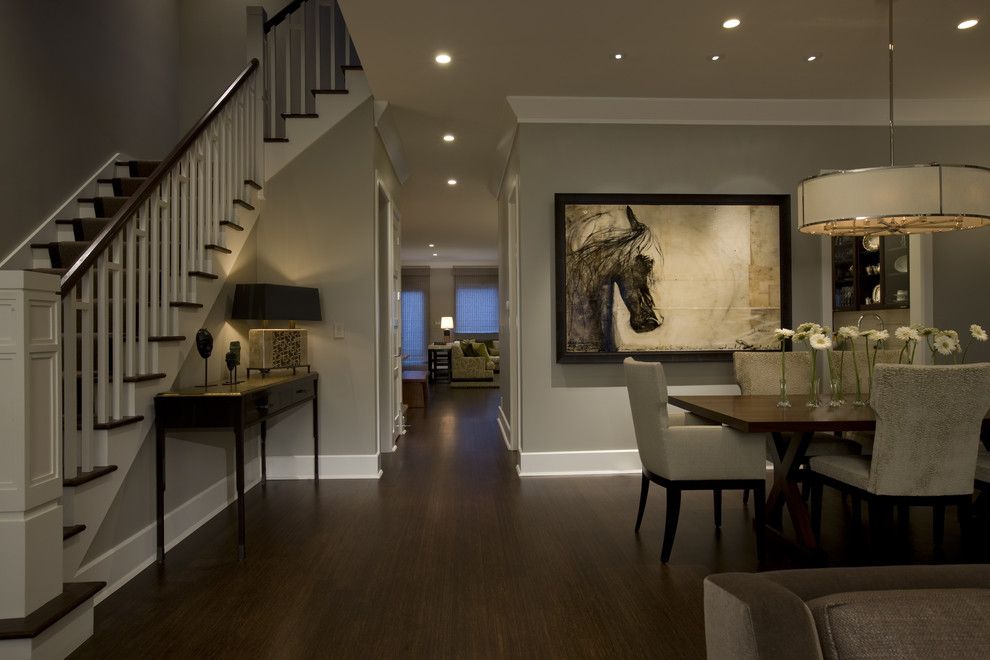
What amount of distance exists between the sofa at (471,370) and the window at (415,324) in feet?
13.4

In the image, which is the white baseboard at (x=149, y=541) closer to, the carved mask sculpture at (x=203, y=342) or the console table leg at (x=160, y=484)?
the console table leg at (x=160, y=484)

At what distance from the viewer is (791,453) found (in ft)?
10.4

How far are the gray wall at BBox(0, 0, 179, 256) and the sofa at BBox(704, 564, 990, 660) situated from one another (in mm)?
4359

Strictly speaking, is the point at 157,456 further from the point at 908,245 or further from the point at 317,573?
the point at 908,245

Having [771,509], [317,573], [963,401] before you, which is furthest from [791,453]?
[317,573]

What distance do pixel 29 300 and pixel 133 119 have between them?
401 centimetres

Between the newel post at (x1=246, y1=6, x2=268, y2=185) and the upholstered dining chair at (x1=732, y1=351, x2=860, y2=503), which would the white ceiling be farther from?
the upholstered dining chair at (x1=732, y1=351, x2=860, y2=503)

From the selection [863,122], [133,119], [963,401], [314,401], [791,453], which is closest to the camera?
[963,401]

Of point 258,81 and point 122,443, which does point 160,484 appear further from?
point 258,81

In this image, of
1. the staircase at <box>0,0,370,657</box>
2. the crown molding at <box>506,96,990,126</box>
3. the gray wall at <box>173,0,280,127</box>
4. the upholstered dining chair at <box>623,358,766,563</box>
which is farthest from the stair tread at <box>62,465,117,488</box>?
the gray wall at <box>173,0,280,127</box>

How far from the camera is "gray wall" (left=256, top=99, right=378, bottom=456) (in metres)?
4.69

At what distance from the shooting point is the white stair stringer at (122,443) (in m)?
2.39

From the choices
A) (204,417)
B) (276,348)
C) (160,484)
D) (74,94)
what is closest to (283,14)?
(74,94)

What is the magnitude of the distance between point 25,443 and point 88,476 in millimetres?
436
